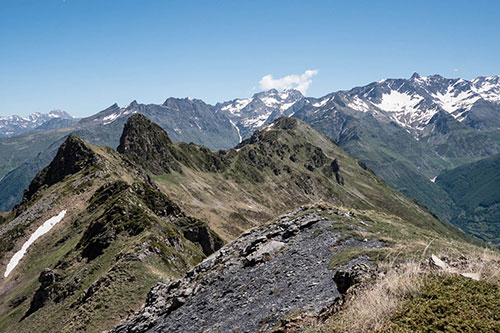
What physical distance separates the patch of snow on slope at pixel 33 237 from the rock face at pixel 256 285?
62578mm

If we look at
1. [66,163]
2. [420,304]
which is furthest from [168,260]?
[66,163]

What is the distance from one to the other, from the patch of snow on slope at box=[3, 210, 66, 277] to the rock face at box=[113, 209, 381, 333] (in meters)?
62.6

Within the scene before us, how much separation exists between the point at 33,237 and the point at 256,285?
269ft

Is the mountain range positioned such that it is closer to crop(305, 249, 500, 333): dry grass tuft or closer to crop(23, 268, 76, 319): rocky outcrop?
crop(23, 268, 76, 319): rocky outcrop

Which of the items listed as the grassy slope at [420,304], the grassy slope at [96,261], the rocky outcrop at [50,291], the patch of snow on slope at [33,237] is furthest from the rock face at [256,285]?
the patch of snow on slope at [33,237]

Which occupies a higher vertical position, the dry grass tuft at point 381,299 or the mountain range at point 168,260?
the dry grass tuft at point 381,299

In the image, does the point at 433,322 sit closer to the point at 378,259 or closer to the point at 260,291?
the point at 378,259

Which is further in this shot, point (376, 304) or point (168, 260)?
point (168, 260)

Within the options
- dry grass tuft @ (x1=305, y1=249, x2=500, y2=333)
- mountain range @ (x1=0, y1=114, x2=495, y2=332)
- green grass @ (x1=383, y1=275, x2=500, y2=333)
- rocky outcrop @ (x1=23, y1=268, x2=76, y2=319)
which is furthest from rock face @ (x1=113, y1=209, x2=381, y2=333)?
rocky outcrop @ (x1=23, y1=268, x2=76, y2=319)

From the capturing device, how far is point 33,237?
85.2 m

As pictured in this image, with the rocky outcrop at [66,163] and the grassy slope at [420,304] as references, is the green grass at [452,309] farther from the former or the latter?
the rocky outcrop at [66,163]

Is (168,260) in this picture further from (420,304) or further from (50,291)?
(420,304)

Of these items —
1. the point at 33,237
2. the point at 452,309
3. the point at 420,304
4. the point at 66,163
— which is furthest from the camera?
the point at 66,163

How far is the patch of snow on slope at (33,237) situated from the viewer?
7850 cm
